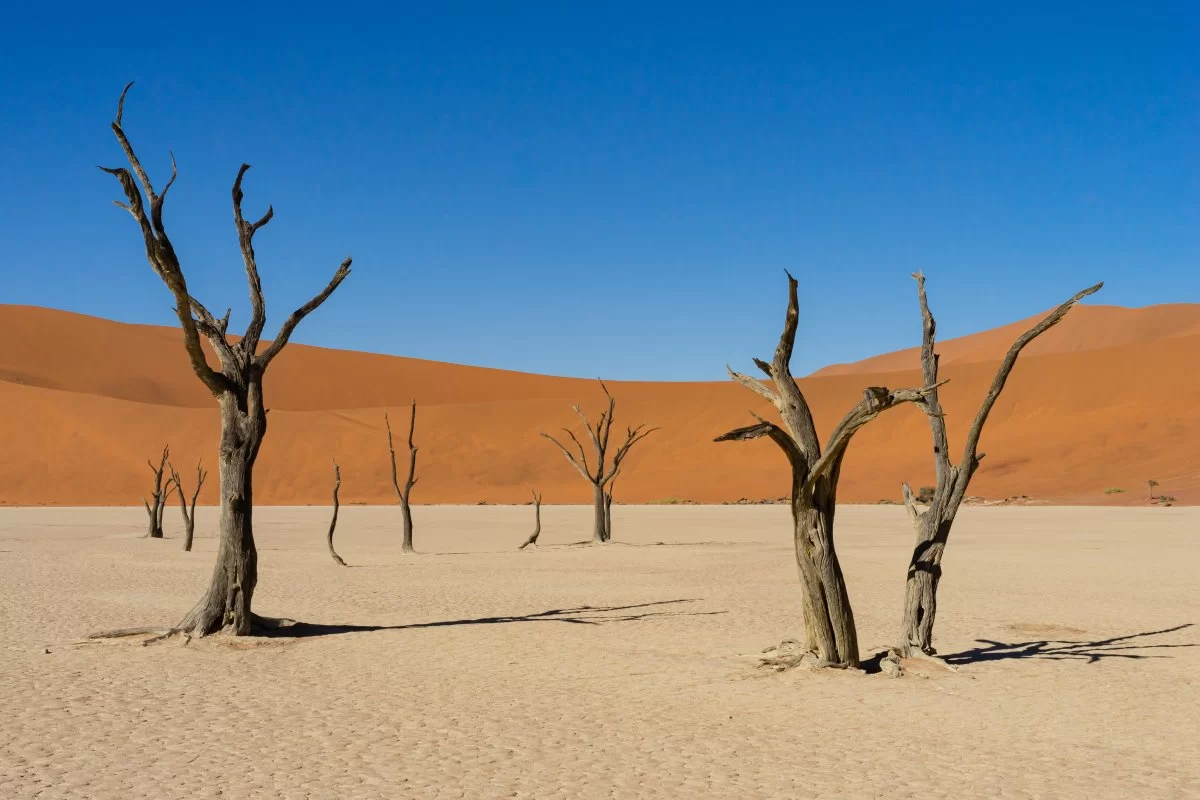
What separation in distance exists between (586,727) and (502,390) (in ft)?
351

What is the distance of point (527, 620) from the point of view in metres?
13.2

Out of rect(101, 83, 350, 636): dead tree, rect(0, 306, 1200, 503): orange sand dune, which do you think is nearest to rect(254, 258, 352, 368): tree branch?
rect(101, 83, 350, 636): dead tree

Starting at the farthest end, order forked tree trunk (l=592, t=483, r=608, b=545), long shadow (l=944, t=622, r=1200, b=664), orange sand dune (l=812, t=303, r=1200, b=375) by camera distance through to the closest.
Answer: orange sand dune (l=812, t=303, r=1200, b=375)
forked tree trunk (l=592, t=483, r=608, b=545)
long shadow (l=944, t=622, r=1200, b=664)

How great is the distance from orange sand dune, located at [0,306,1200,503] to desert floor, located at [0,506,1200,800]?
3305 cm

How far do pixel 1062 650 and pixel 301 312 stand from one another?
9.02m

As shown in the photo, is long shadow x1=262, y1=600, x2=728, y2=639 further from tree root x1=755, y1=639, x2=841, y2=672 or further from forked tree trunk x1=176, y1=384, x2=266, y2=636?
tree root x1=755, y1=639, x2=841, y2=672

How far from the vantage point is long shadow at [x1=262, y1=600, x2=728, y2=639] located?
40.1 ft

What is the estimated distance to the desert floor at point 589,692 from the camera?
21.2ft

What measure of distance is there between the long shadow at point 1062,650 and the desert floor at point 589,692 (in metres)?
0.06

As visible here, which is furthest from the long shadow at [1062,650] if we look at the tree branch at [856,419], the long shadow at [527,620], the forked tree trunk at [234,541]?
the forked tree trunk at [234,541]

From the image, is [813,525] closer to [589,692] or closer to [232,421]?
[589,692]

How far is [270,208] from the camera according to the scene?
40.7 ft

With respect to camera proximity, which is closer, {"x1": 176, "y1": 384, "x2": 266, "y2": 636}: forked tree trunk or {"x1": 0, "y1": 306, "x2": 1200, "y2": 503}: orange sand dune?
{"x1": 176, "y1": 384, "x2": 266, "y2": 636}: forked tree trunk

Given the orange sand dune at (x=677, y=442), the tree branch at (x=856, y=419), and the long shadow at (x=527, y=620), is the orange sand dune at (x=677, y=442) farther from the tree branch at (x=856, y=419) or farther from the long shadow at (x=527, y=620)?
the tree branch at (x=856, y=419)
